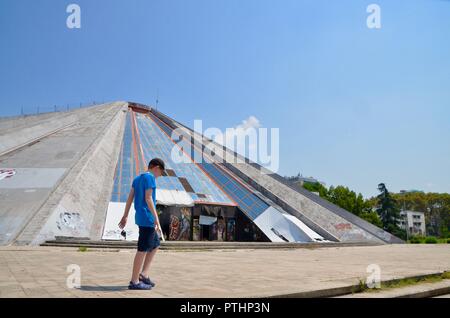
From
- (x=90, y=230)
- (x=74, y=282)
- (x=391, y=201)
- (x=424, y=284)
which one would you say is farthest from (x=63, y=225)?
(x=391, y=201)

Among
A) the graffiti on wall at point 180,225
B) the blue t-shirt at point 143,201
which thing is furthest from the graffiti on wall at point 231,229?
the blue t-shirt at point 143,201

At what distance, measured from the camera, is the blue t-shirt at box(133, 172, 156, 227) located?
15.1 feet

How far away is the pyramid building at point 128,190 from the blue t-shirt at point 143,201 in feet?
39.6

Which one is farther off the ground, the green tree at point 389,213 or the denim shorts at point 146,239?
the denim shorts at point 146,239

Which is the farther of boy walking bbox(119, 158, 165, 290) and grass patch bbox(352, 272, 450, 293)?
grass patch bbox(352, 272, 450, 293)

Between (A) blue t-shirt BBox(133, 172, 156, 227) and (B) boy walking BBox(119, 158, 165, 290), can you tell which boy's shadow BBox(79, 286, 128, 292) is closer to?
(B) boy walking BBox(119, 158, 165, 290)

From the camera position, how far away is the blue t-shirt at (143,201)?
15.1ft

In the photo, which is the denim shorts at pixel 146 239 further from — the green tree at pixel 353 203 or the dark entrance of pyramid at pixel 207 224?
the green tree at pixel 353 203

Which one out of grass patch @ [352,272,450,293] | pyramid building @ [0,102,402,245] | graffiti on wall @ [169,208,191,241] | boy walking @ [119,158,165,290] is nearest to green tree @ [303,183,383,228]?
pyramid building @ [0,102,402,245]

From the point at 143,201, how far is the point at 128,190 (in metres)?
16.9

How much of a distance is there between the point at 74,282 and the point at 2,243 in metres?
Result: 11.4

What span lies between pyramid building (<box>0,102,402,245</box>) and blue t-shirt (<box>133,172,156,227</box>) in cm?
1206

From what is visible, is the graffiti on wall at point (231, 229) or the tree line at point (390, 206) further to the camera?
the tree line at point (390, 206)

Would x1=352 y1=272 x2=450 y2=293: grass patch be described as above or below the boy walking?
below
